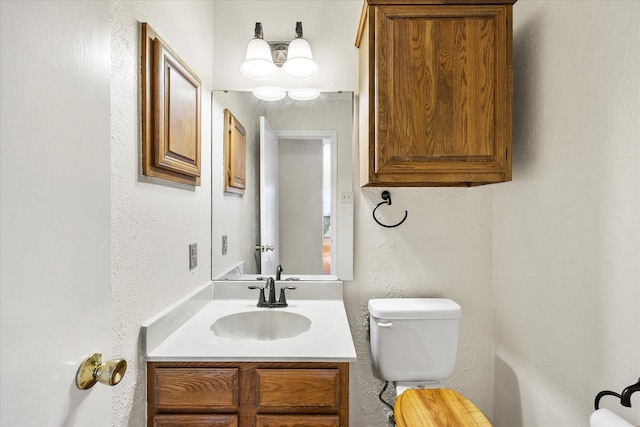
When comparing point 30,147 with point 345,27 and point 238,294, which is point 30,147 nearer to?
point 238,294

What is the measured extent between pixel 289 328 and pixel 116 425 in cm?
75

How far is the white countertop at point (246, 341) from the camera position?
123 cm

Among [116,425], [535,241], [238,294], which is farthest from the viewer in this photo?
[238,294]

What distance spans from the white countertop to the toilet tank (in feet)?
0.71

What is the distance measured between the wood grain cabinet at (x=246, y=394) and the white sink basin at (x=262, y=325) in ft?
1.21

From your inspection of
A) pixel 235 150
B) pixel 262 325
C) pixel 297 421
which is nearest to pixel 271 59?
pixel 235 150

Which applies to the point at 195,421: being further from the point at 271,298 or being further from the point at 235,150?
the point at 235,150

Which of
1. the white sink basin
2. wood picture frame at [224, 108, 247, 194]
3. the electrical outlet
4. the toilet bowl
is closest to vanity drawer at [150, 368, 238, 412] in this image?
the white sink basin

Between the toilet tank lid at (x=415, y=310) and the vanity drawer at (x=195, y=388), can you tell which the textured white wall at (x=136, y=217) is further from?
the toilet tank lid at (x=415, y=310)

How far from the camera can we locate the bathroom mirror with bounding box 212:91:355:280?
1870 millimetres

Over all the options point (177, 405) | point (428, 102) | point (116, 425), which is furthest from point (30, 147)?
point (428, 102)

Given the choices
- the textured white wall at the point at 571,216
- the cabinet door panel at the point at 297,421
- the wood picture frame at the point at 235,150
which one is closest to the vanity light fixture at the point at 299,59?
the wood picture frame at the point at 235,150

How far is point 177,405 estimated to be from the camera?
1.23 meters

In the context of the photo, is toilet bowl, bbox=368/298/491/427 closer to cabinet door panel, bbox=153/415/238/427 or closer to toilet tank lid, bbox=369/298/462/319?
toilet tank lid, bbox=369/298/462/319
